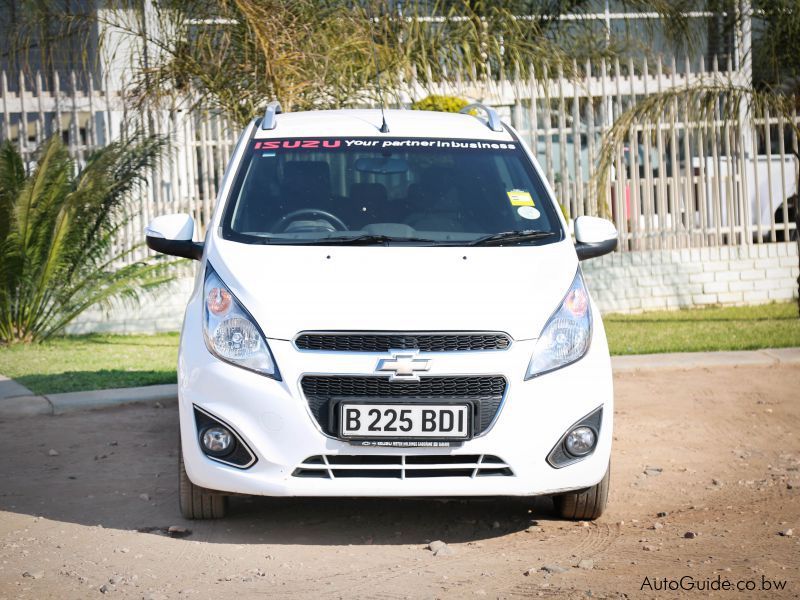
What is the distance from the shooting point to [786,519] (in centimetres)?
499

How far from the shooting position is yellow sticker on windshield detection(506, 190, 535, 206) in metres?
5.50

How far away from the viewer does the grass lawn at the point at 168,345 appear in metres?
8.41

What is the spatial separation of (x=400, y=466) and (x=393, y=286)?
712mm

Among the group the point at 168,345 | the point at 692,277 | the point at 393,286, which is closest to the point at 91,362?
the point at 168,345

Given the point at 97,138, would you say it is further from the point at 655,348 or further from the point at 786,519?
the point at 786,519

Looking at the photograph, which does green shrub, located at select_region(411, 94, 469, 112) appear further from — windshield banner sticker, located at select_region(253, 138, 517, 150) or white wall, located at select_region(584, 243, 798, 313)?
windshield banner sticker, located at select_region(253, 138, 517, 150)

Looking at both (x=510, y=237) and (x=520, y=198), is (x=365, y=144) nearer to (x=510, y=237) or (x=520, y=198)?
(x=520, y=198)

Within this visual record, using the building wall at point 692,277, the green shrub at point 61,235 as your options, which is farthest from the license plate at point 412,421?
the building wall at point 692,277

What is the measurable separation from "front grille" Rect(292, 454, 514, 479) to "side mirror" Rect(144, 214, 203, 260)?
1.37 meters

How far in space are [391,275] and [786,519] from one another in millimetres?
2029

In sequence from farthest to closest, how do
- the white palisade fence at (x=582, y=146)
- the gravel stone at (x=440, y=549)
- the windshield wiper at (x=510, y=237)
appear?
the white palisade fence at (x=582, y=146), the windshield wiper at (x=510, y=237), the gravel stone at (x=440, y=549)

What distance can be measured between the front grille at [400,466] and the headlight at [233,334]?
0.39m

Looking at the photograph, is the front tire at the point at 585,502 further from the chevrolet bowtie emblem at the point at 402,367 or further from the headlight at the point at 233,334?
the headlight at the point at 233,334

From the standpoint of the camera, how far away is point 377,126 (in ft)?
19.4
